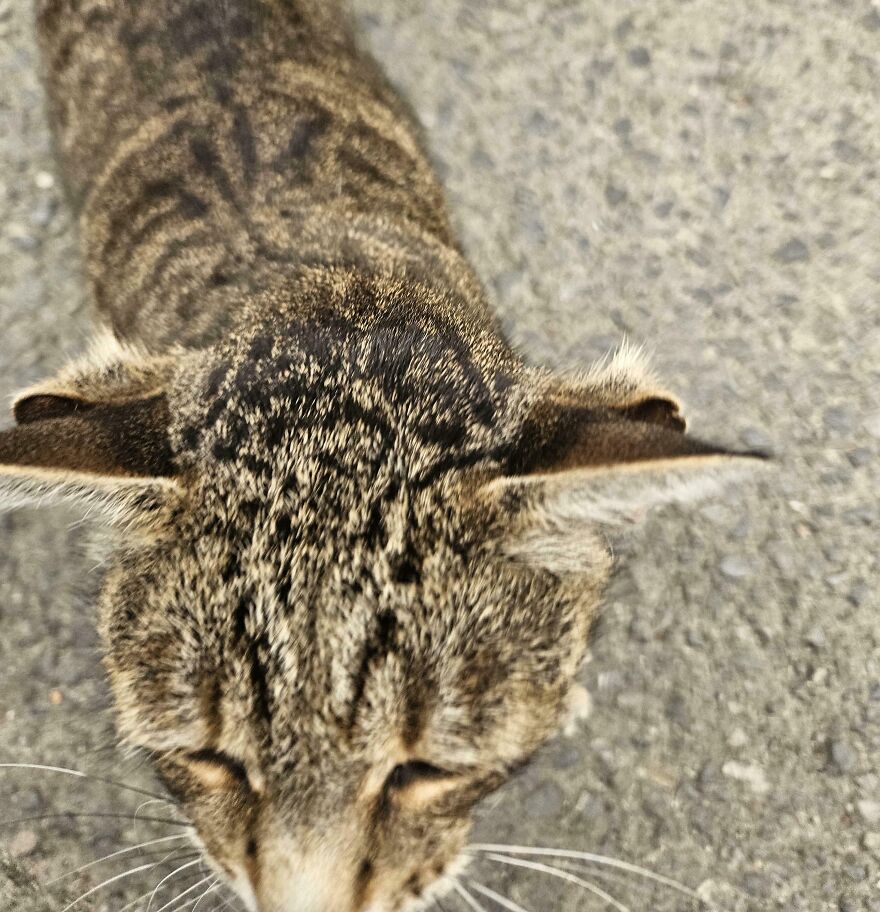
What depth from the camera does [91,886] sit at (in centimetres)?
217

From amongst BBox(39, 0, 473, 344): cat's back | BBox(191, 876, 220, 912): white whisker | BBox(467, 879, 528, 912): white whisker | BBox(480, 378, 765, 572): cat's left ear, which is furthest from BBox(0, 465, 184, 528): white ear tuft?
BBox(467, 879, 528, 912): white whisker

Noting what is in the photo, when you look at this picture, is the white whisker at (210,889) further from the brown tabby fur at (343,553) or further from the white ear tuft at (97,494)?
the white ear tuft at (97,494)

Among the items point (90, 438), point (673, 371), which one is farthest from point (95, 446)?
point (673, 371)

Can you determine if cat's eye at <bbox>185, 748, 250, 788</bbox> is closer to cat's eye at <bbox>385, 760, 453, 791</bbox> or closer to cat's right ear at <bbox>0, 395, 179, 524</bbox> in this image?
cat's eye at <bbox>385, 760, 453, 791</bbox>

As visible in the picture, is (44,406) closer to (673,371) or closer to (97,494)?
(97,494)

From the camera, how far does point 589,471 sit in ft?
3.78

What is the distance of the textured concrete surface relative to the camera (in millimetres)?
2217

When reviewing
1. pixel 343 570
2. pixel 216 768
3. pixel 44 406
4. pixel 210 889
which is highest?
pixel 44 406

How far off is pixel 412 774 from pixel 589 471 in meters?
0.54

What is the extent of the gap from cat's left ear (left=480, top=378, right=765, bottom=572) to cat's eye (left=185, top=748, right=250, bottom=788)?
20.2 inches

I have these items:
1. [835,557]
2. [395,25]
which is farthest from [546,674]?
[395,25]

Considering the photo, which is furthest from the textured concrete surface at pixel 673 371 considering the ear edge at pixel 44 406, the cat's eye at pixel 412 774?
the cat's eye at pixel 412 774

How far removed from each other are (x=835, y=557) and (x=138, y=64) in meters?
2.23

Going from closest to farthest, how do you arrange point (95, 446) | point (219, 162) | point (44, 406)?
point (95, 446) → point (44, 406) → point (219, 162)
